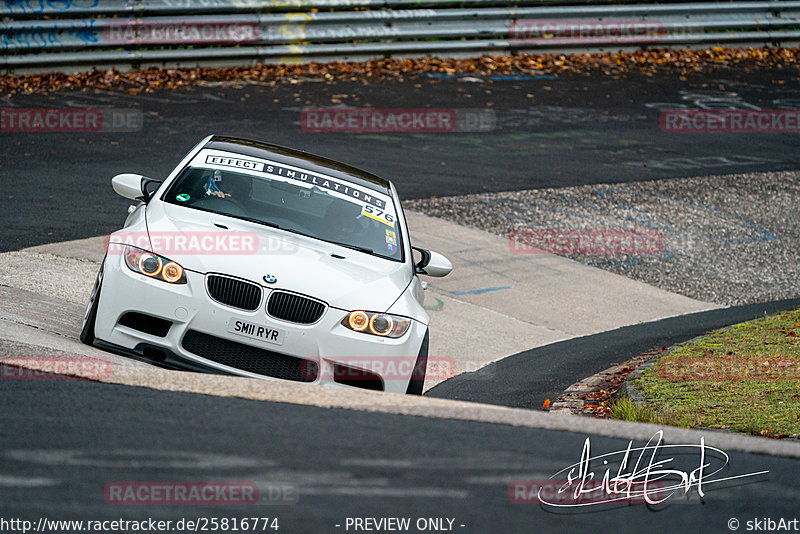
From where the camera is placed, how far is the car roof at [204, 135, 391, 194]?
7.70 metres

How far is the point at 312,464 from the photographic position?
13.8 feet

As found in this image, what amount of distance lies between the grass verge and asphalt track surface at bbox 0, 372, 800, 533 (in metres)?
1.65

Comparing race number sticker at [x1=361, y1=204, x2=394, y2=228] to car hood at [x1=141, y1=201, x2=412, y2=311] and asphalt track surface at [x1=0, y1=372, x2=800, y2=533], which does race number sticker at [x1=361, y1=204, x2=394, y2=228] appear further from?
asphalt track surface at [x1=0, y1=372, x2=800, y2=533]

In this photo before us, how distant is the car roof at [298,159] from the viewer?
7699 mm

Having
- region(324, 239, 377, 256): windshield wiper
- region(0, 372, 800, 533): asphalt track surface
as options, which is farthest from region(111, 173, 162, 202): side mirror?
region(0, 372, 800, 533): asphalt track surface

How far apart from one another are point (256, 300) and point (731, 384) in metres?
3.75

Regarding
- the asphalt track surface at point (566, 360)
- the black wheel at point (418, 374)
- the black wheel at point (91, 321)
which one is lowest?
the asphalt track surface at point (566, 360)

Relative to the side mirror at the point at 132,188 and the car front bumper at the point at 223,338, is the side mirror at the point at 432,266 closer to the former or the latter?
the car front bumper at the point at 223,338

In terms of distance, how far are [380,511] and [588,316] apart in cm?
712

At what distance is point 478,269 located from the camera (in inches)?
448

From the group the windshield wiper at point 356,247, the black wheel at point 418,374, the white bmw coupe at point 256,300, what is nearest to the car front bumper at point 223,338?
the white bmw coupe at point 256,300

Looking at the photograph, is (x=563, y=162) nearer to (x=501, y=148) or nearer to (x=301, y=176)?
(x=501, y=148)

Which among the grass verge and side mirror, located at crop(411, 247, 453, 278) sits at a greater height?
side mirror, located at crop(411, 247, 453, 278)

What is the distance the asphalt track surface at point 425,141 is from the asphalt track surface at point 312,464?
5.89m
